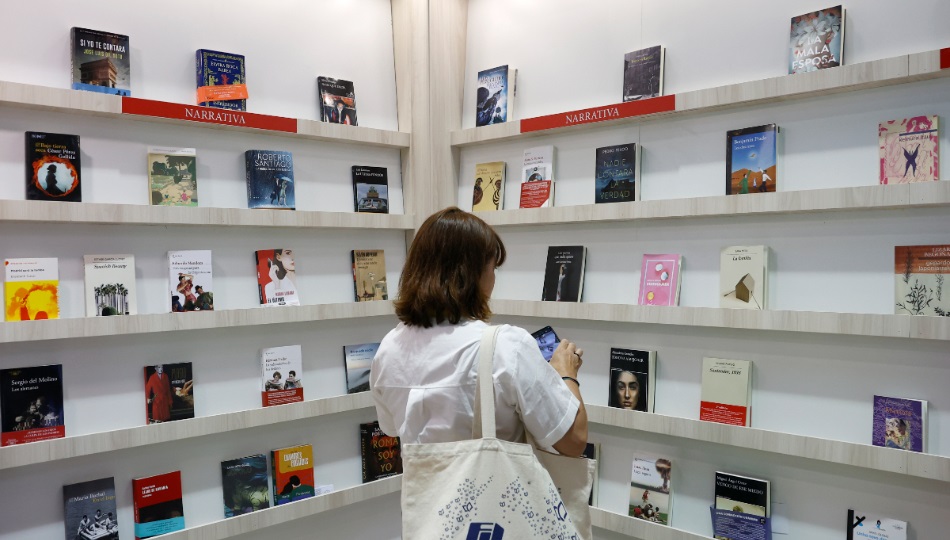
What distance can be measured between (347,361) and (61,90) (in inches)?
59.9

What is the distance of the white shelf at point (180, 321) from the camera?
2408mm

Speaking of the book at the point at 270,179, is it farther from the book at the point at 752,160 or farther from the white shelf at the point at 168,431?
the book at the point at 752,160

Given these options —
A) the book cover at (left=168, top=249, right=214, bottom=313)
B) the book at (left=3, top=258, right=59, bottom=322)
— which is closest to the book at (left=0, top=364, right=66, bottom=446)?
the book at (left=3, top=258, right=59, bottom=322)

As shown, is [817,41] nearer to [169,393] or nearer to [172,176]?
[172,176]

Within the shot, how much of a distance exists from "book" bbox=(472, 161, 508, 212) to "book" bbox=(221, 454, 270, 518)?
1452mm

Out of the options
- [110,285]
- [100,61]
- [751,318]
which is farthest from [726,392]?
[100,61]

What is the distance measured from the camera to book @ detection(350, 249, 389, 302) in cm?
331

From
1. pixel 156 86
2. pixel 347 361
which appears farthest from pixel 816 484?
pixel 156 86

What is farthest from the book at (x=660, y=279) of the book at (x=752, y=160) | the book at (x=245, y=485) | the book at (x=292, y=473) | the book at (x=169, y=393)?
the book at (x=169, y=393)

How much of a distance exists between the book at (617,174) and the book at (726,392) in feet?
2.35

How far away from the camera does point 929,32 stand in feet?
7.45

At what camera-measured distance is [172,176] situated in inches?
109

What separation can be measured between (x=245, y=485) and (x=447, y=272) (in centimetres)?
164

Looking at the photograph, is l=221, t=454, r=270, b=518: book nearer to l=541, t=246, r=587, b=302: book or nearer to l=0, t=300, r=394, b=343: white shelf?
l=0, t=300, r=394, b=343: white shelf
